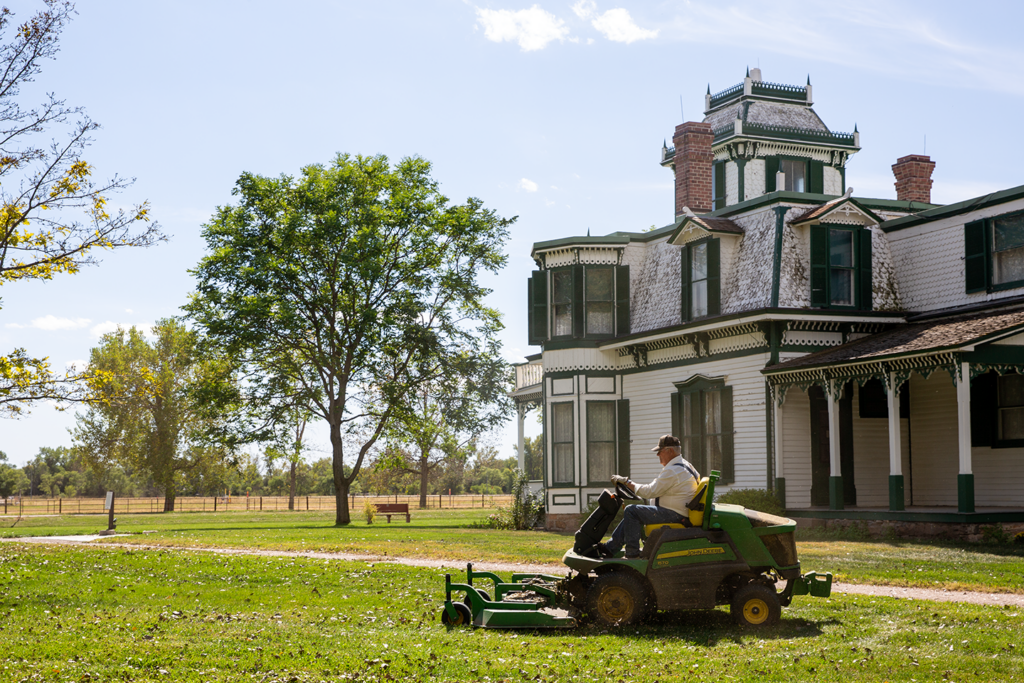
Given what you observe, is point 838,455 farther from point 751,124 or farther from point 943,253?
point 751,124

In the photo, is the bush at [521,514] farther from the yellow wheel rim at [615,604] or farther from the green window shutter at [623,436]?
the yellow wheel rim at [615,604]

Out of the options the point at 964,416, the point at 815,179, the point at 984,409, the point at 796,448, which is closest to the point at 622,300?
the point at 796,448

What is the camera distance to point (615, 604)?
412 inches

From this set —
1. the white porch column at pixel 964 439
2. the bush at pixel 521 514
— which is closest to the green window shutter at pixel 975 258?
the white porch column at pixel 964 439

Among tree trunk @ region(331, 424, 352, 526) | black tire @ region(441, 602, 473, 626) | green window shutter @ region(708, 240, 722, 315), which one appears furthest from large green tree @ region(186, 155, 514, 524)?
black tire @ region(441, 602, 473, 626)

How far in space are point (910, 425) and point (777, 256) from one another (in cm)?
525

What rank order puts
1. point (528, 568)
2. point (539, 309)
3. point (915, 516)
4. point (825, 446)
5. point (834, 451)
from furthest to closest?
point (539, 309) → point (825, 446) → point (834, 451) → point (915, 516) → point (528, 568)

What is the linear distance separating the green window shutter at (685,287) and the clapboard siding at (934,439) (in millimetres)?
5812

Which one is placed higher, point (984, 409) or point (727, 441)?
point (984, 409)

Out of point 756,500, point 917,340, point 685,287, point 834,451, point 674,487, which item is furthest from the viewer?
point 685,287

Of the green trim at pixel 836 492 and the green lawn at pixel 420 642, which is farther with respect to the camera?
the green trim at pixel 836 492

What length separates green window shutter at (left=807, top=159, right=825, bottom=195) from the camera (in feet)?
125

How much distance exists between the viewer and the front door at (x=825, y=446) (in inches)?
976

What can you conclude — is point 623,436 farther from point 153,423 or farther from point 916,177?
point 153,423
